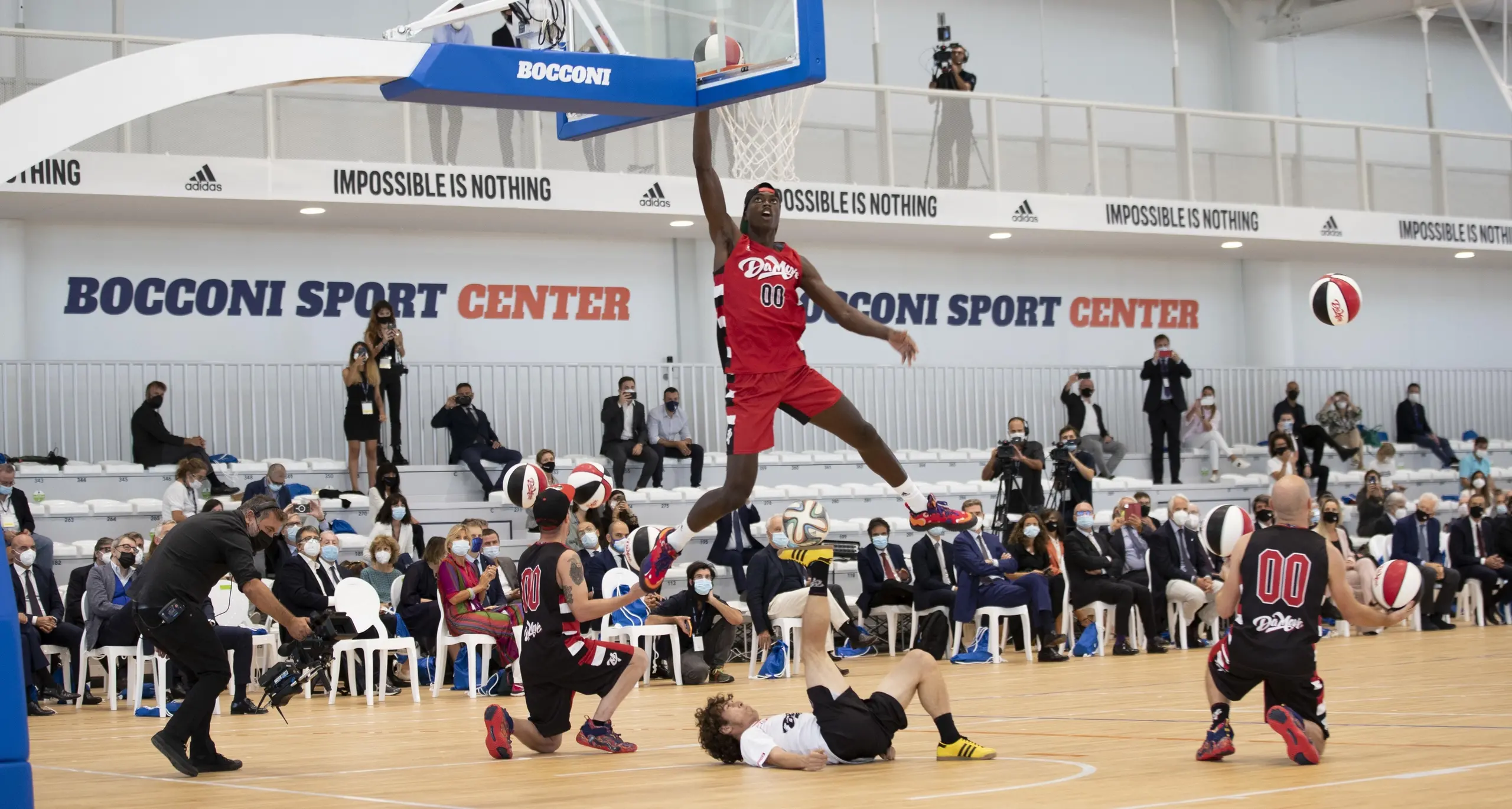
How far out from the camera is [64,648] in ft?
53.0

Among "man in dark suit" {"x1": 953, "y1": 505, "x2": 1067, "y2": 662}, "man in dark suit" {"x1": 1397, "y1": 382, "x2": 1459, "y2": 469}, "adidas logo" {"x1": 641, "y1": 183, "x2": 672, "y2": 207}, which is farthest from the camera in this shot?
"man in dark suit" {"x1": 1397, "y1": 382, "x2": 1459, "y2": 469}

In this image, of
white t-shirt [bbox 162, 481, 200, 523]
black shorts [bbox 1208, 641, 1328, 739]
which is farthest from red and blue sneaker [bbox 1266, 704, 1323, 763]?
white t-shirt [bbox 162, 481, 200, 523]

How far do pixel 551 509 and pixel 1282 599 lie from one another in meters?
3.87

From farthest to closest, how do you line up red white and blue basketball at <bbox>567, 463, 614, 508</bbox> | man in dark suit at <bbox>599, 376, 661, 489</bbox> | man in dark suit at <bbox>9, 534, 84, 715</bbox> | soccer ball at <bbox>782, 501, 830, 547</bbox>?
man in dark suit at <bbox>599, 376, 661, 489</bbox> < man in dark suit at <bbox>9, 534, 84, 715</bbox> < soccer ball at <bbox>782, 501, 830, 547</bbox> < red white and blue basketball at <bbox>567, 463, 614, 508</bbox>

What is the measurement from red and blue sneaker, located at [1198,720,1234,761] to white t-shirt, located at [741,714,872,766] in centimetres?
164

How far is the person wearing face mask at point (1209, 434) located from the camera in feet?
85.9

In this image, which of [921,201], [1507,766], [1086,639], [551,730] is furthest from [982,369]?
[1507,766]

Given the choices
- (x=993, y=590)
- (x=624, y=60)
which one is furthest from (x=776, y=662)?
(x=624, y=60)

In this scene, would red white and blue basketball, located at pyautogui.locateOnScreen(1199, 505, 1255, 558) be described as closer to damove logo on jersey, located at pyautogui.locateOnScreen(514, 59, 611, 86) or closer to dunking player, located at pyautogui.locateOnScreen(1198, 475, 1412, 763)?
dunking player, located at pyautogui.locateOnScreen(1198, 475, 1412, 763)

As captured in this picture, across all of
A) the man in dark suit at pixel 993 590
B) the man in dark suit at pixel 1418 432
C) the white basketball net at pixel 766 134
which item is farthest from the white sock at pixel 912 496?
the man in dark suit at pixel 1418 432

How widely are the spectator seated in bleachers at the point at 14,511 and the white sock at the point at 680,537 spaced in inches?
384

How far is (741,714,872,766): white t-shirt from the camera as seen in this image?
26.5 ft

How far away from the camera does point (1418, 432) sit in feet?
92.2

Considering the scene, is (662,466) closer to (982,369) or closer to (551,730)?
(982,369)
